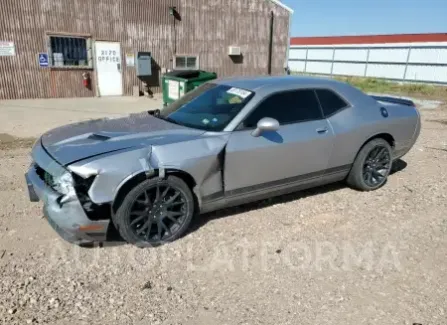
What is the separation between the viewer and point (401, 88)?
67.4 feet

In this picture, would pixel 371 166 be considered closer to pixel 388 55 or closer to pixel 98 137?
pixel 98 137

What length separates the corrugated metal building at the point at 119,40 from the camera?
502 inches

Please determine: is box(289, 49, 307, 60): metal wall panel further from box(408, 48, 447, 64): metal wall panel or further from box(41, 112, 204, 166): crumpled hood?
box(41, 112, 204, 166): crumpled hood

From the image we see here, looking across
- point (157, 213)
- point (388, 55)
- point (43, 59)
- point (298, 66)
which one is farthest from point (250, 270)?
point (298, 66)

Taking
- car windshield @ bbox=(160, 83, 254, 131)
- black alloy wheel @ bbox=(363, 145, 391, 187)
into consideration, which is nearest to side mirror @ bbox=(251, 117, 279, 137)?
car windshield @ bbox=(160, 83, 254, 131)

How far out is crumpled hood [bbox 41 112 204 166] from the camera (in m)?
3.20

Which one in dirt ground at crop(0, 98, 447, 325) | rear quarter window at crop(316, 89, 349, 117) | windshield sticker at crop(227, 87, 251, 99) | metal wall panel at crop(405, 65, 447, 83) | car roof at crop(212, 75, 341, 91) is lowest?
dirt ground at crop(0, 98, 447, 325)

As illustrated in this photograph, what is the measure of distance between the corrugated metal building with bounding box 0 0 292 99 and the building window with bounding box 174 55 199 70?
0.14 ft

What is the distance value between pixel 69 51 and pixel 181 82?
6.22 metres

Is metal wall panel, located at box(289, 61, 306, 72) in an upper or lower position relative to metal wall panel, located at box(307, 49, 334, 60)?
lower

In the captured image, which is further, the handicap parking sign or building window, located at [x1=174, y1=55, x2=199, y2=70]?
building window, located at [x1=174, y1=55, x2=199, y2=70]

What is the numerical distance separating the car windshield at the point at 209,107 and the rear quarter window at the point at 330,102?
38.4 inches

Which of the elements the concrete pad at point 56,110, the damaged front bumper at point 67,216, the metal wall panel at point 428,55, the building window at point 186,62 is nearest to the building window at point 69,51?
the concrete pad at point 56,110

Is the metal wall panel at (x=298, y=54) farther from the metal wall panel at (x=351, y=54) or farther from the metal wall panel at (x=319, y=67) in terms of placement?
the metal wall panel at (x=351, y=54)
